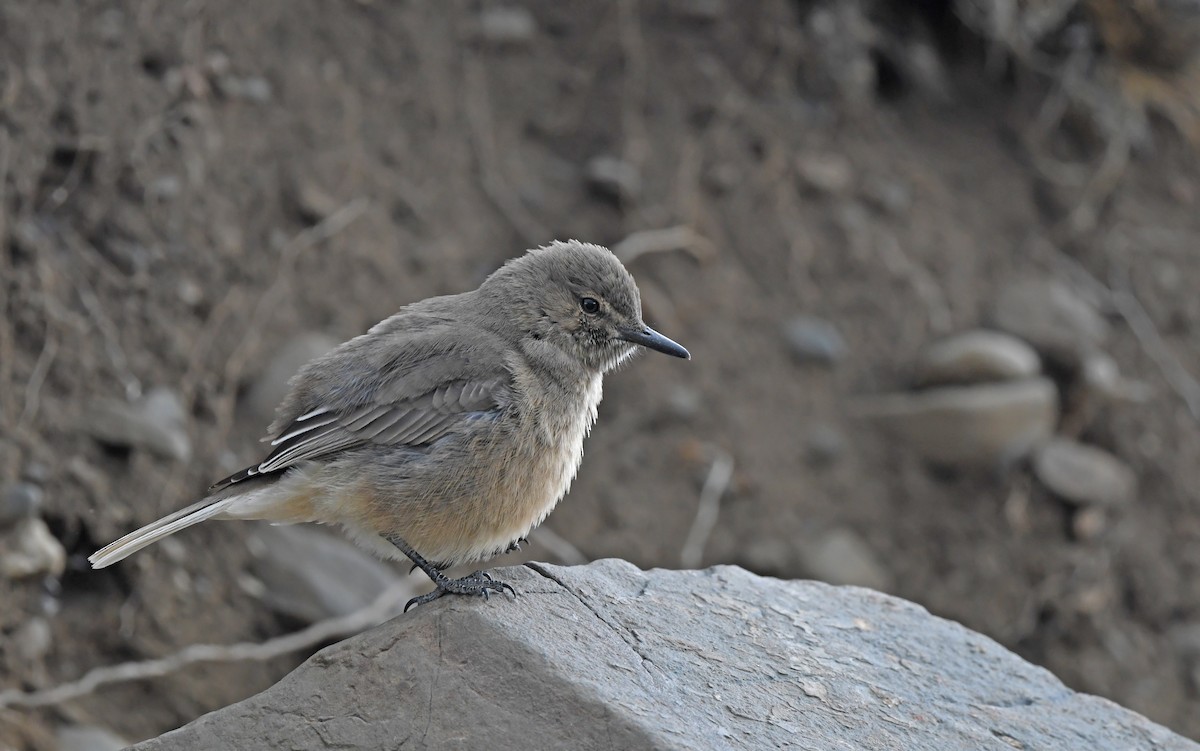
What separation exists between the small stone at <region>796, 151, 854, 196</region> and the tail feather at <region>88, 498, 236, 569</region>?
5716 mm

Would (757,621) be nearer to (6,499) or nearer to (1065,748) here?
(1065,748)

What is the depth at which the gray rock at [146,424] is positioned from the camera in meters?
6.18

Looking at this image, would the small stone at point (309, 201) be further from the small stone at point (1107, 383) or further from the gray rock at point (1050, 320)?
the small stone at point (1107, 383)

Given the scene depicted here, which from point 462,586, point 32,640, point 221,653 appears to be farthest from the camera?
point 221,653

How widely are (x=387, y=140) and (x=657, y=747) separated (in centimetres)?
547

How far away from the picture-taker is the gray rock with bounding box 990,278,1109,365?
28.4 feet

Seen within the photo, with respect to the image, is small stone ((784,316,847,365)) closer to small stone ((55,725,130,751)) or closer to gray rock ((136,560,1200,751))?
gray rock ((136,560,1200,751))

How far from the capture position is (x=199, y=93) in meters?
7.35

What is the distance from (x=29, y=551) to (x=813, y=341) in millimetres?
4871

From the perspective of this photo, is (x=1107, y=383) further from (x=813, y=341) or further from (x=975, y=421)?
(x=813, y=341)

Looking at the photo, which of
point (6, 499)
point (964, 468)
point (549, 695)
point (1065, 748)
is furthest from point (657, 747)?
point (964, 468)

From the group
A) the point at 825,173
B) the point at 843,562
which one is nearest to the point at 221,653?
the point at 843,562

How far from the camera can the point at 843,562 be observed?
7887mm

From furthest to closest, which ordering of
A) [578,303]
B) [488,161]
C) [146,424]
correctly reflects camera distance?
[488,161] < [146,424] < [578,303]
